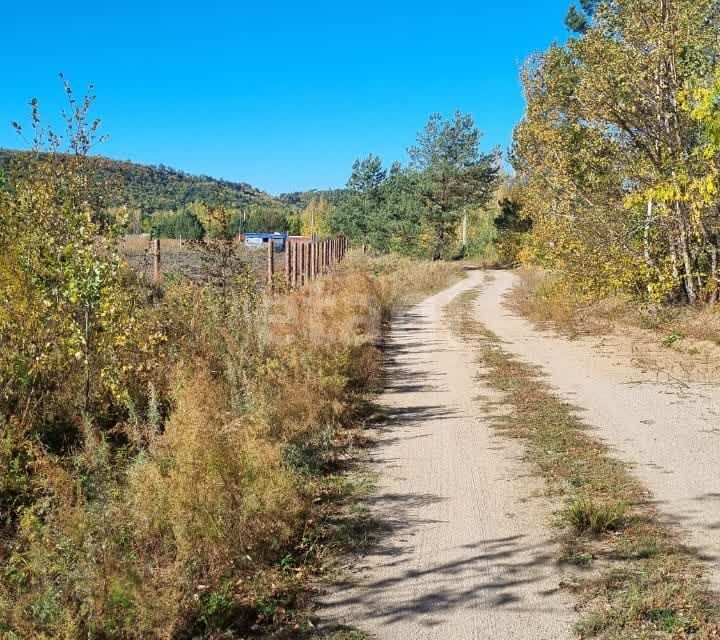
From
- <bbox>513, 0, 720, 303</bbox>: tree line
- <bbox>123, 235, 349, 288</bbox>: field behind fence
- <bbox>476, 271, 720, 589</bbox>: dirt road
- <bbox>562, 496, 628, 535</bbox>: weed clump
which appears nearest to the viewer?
<bbox>562, 496, 628, 535</bbox>: weed clump

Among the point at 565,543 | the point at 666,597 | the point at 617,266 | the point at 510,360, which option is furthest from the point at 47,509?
the point at 617,266

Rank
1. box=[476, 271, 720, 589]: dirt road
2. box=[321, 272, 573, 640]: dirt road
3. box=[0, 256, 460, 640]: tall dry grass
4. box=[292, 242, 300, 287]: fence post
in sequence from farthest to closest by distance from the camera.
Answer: box=[292, 242, 300, 287]: fence post
box=[476, 271, 720, 589]: dirt road
box=[321, 272, 573, 640]: dirt road
box=[0, 256, 460, 640]: tall dry grass

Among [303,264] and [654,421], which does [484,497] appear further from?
[303,264]

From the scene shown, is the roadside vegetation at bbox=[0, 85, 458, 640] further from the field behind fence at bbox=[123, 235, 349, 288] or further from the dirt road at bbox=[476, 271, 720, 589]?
the dirt road at bbox=[476, 271, 720, 589]

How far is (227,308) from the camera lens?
962 centimetres

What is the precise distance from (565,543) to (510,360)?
23.9ft

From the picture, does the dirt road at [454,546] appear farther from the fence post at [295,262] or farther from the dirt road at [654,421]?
the fence post at [295,262]

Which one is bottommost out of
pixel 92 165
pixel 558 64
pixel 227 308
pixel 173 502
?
pixel 173 502

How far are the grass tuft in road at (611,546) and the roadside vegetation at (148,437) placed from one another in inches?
66.7

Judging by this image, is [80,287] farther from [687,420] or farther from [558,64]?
[558,64]

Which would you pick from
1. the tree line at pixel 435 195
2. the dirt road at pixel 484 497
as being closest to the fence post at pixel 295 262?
the dirt road at pixel 484 497

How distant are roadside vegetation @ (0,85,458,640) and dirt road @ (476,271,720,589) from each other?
2.64 metres

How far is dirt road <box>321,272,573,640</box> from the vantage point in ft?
12.5

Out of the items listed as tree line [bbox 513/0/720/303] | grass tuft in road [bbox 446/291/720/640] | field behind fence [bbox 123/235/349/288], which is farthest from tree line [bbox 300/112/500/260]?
grass tuft in road [bbox 446/291/720/640]
